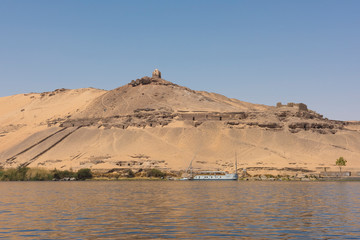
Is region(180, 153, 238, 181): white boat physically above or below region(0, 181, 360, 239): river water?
above

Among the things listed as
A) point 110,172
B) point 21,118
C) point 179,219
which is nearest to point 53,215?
point 179,219

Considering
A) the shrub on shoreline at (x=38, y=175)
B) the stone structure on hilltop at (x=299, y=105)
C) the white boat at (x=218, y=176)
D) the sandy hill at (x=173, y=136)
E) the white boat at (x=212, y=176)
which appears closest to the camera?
the white boat at (x=218, y=176)

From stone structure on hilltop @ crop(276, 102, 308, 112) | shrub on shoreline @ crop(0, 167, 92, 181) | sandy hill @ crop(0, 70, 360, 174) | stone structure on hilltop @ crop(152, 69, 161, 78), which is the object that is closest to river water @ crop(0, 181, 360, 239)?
shrub on shoreline @ crop(0, 167, 92, 181)

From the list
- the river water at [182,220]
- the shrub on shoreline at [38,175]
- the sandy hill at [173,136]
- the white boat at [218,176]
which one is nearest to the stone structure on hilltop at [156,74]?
the sandy hill at [173,136]

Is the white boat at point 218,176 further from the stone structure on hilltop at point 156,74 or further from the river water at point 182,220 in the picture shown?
the river water at point 182,220

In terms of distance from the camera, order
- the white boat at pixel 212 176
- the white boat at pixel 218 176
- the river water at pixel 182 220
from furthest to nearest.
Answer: the white boat at pixel 212 176
the white boat at pixel 218 176
the river water at pixel 182 220

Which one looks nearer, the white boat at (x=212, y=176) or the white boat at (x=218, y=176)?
the white boat at (x=218, y=176)

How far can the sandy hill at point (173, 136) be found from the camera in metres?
110

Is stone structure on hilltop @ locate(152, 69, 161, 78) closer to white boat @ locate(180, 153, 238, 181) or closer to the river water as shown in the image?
white boat @ locate(180, 153, 238, 181)

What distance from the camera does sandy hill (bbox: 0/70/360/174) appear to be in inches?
4333

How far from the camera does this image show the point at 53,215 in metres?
30.4

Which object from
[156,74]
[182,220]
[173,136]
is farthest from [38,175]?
[182,220]

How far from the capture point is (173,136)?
122 m

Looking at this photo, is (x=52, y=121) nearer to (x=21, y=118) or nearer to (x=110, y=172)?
(x=21, y=118)
